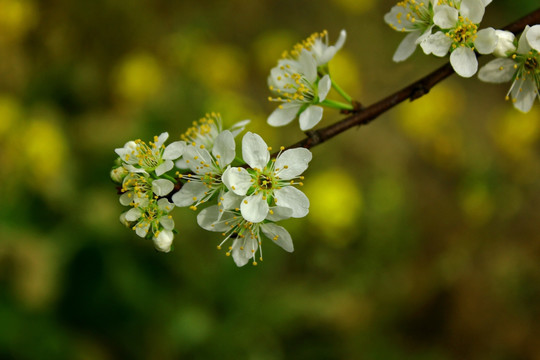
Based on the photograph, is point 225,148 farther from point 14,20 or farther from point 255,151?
point 14,20

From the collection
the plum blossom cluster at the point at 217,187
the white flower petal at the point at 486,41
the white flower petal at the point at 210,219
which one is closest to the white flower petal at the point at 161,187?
the plum blossom cluster at the point at 217,187

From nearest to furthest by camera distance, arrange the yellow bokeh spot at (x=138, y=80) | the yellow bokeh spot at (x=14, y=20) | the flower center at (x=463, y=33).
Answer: the flower center at (x=463, y=33)
the yellow bokeh spot at (x=14, y=20)
the yellow bokeh spot at (x=138, y=80)

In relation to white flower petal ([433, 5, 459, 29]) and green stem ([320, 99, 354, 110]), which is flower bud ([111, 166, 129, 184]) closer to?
green stem ([320, 99, 354, 110])

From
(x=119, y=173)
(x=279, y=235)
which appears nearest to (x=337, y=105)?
(x=279, y=235)

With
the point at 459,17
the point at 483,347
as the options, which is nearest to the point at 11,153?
the point at 459,17

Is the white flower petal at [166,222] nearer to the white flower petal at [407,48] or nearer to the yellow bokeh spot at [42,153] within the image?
the white flower petal at [407,48]

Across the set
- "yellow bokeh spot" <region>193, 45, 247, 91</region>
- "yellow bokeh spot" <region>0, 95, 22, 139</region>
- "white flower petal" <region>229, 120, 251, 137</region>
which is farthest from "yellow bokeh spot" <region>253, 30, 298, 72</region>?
"white flower petal" <region>229, 120, 251, 137</region>
